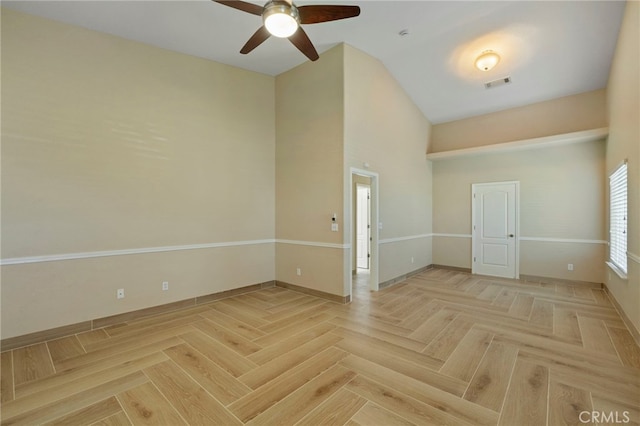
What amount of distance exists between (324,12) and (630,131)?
3.93 m

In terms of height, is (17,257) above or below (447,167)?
below

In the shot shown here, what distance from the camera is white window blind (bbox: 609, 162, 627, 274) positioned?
3730 mm

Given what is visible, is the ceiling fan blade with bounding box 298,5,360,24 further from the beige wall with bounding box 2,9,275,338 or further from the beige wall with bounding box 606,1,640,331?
the beige wall with bounding box 606,1,640,331

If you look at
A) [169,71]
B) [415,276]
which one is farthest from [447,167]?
[169,71]

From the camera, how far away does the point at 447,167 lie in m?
7.07

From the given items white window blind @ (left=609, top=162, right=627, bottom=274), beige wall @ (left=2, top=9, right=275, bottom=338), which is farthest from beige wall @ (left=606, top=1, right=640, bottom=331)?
beige wall @ (left=2, top=9, right=275, bottom=338)

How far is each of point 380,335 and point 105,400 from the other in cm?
261

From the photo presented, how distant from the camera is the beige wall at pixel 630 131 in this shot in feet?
10.1

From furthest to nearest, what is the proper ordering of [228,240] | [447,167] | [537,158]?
[447,167] → [537,158] → [228,240]

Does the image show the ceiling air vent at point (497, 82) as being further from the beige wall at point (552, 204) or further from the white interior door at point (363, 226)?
the white interior door at point (363, 226)

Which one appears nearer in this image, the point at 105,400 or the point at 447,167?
the point at 105,400

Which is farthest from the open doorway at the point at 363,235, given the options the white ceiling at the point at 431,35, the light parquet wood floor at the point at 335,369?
the white ceiling at the point at 431,35

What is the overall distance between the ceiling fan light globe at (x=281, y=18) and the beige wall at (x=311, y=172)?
2.07 metres

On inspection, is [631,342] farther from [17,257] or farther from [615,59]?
[17,257]
